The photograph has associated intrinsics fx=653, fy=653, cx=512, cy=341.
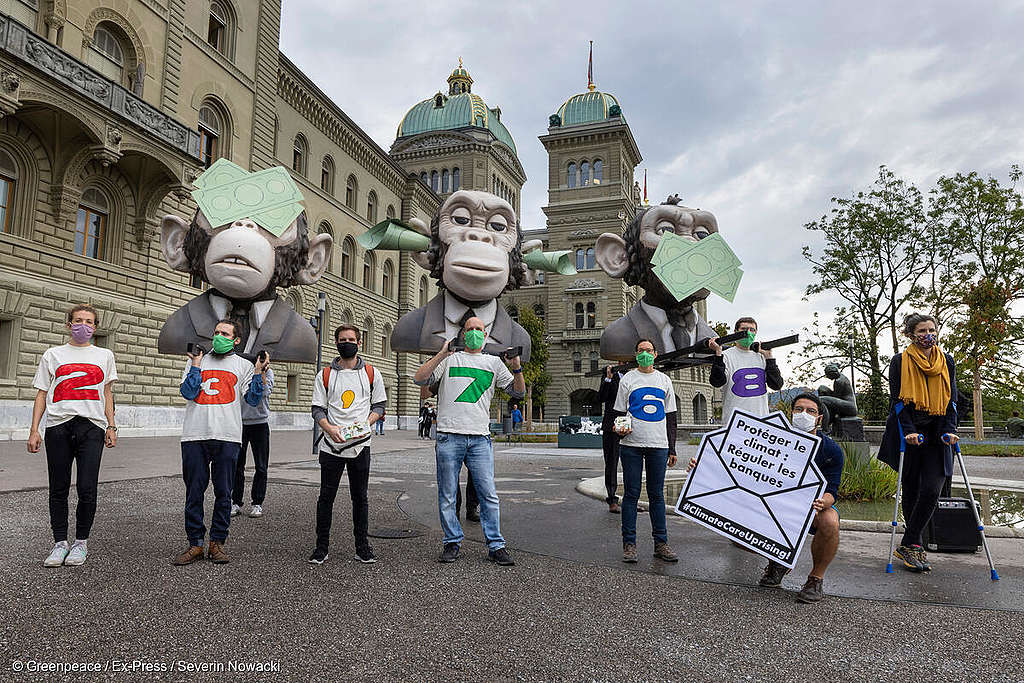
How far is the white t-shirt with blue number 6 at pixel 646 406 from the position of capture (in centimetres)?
487

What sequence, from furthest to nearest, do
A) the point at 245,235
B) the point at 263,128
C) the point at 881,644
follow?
the point at 263,128
the point at 245,235
the point at 881,644

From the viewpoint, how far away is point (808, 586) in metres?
3.92

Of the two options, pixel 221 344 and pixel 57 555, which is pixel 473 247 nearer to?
pixel 221 344

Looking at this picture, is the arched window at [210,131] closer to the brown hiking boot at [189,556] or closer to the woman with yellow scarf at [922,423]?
the brown hiking boot at [189,556]

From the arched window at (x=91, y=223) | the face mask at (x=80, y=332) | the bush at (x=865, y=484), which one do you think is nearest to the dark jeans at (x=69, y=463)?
the face mask at (x=80, y=332)

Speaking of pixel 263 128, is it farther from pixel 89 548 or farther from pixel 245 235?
pixel 89 548

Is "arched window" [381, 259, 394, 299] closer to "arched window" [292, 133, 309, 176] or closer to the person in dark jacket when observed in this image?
"arched window" [292, 133, 309, 176]

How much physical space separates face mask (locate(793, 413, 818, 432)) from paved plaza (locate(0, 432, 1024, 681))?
3.38 feet

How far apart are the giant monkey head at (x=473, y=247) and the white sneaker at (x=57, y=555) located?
3.48m

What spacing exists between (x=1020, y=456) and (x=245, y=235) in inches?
842

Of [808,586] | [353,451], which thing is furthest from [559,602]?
[353,451]

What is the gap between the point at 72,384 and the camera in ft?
14.5

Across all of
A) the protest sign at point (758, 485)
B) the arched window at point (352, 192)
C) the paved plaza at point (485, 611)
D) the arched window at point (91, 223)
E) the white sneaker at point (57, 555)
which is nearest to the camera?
the paved plaza at point (485, 611)

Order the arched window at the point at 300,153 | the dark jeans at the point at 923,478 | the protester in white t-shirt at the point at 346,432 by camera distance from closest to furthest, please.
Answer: the protester in white t-shirt at the point at 346,432, the dark jeans at the point at 923,478, the arched window at the point at 300,153
